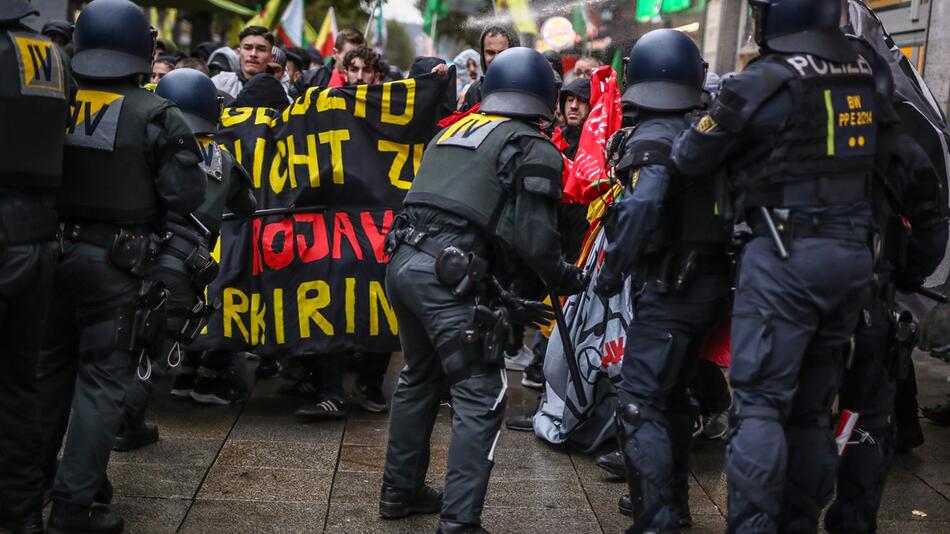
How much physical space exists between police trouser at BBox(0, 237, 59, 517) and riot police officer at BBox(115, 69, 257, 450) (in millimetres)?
808

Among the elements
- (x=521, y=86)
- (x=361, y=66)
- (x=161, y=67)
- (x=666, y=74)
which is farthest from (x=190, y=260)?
(x=161, y=67)

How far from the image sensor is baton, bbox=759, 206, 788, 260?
12.6 feet

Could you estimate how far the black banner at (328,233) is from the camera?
6.42 meters

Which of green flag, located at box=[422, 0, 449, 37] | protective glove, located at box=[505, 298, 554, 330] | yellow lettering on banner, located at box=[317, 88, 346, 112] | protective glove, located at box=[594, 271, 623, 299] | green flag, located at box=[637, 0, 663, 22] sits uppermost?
green flag, located at box=[422, 0, 449, 37]

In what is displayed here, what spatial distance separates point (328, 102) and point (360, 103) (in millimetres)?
184

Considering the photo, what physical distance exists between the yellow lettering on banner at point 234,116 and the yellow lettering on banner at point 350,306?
1.13 metres

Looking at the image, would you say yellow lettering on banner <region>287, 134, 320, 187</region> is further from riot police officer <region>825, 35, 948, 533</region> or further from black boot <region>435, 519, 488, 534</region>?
riot police officer <region>825, 35, 948, 533</region>

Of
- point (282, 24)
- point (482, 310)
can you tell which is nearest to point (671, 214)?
point (482, 310)

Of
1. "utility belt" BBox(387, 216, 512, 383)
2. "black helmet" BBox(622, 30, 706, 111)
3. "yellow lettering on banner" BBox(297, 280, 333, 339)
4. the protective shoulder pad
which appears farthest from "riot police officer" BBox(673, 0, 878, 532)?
"yellow lettering on banner" BBox(297, 280, 333, 339)

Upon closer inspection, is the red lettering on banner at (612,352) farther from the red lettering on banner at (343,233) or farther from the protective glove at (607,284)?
the red lettering on banner at (343,233)

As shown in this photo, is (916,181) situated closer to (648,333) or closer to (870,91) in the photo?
(870,91)

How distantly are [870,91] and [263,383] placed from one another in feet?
14.5

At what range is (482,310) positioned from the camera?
439cm

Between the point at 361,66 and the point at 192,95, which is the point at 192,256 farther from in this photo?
the point at 361,66
